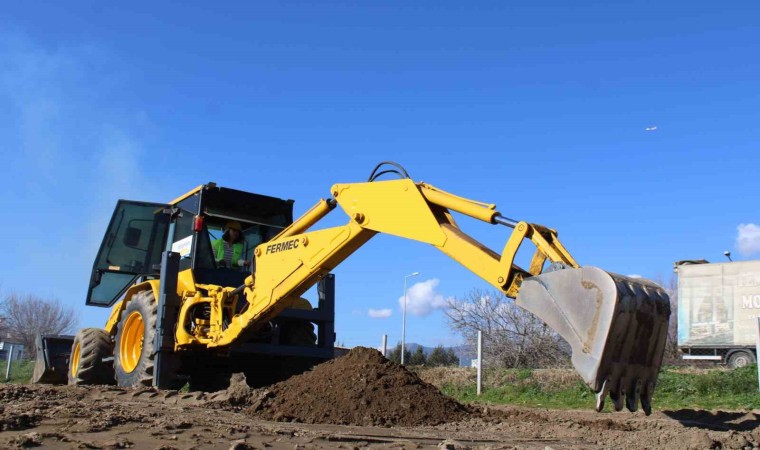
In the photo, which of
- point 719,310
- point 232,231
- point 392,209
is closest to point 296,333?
point 232,231

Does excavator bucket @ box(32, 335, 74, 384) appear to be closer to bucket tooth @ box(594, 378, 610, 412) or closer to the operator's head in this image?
the operator's head

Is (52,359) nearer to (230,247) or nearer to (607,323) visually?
(230,247)

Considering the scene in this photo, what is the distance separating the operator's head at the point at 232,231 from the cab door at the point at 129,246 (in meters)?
1.11

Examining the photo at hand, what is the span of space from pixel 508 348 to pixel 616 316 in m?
20.9

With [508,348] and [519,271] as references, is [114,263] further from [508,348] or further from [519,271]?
[508,348]

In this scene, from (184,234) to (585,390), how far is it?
334 inches

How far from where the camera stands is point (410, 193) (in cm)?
771

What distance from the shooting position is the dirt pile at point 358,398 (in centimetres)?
771

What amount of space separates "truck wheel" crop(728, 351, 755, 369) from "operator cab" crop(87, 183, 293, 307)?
741 inches

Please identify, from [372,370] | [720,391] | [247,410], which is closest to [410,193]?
[372,370]

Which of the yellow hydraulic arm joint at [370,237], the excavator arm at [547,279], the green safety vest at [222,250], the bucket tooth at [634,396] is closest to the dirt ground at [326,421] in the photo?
the bucket tooth at [634,396]

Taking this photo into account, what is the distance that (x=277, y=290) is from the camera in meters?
9.37

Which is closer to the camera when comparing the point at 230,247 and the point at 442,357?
the point at 230,247

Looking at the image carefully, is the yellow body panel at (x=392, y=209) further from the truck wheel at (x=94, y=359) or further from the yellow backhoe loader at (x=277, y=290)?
the truck wheel at (x=94, y=359)
